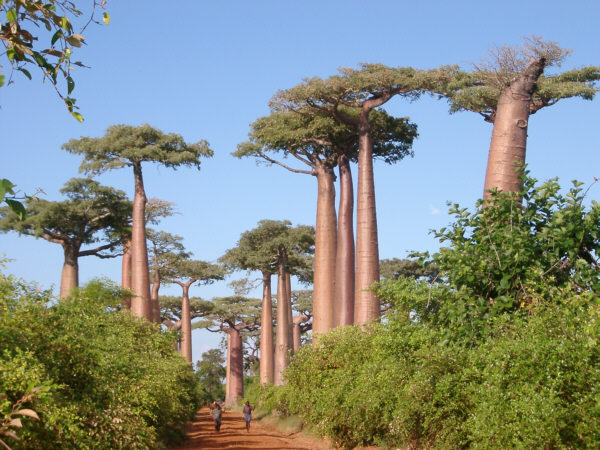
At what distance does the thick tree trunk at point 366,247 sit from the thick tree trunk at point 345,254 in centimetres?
168

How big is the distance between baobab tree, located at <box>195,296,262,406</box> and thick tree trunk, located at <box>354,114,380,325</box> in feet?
92.2

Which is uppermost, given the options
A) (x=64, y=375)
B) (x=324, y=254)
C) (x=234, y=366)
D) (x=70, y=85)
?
(x=324, y=254)

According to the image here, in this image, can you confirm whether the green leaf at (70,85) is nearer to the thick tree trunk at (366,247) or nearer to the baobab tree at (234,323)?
the thick tree trunk at (366,247)

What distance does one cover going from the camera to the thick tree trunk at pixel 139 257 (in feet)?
72.6

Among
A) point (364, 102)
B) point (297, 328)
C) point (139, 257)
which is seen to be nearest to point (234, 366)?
point (297, 328)

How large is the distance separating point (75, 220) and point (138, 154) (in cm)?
322

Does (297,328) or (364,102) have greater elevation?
(364,102)

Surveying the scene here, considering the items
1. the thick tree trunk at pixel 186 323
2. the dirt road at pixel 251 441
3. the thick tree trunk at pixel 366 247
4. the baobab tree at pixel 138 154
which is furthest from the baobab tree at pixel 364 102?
the thick tree trunk at pixel 186 323

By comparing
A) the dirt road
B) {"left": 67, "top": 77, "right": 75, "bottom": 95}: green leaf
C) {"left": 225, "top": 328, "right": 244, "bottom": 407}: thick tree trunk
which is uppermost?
{"left": 67, "top": 77, "right": 75, "bottom": 95}: green leaf

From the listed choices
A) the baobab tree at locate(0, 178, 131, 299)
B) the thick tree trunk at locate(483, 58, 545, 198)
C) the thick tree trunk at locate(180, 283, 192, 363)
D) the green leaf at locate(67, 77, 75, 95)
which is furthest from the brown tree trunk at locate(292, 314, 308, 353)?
the green leaf at locate(67, 77, 75, 95)

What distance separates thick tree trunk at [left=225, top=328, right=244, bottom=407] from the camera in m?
47.5

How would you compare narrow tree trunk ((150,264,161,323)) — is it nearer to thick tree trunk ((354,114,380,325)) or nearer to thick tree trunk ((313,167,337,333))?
thick tree trunk ((313,167,337,333))

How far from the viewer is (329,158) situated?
2139cm

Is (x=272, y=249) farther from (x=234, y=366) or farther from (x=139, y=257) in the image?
(x=234, y=366)
